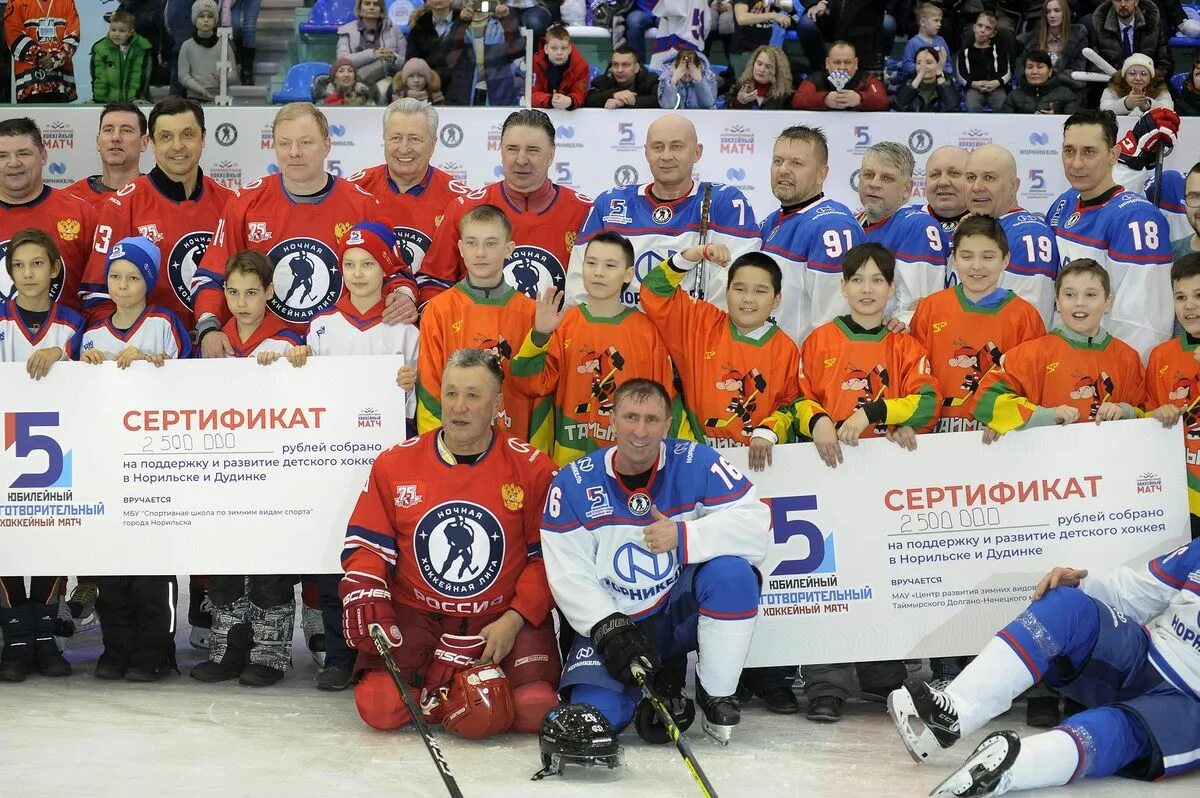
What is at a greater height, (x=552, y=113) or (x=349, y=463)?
(x=552, y=113)

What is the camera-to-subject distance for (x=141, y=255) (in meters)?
5.04

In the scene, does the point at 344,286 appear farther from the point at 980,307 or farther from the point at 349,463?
the point at 980,307

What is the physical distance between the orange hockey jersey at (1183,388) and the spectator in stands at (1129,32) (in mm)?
6874

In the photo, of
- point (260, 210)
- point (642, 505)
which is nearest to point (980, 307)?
point (642, 505)

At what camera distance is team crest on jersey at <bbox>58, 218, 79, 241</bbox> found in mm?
5555

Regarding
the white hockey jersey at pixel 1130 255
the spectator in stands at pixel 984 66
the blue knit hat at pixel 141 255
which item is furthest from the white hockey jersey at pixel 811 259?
the spectator in stands at pixel 984 66

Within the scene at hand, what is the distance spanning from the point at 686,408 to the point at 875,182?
1302mm

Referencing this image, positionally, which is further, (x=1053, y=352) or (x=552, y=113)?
(x=552, y=113)

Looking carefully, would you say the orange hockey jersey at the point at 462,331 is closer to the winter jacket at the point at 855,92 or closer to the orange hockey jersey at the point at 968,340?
the orange hockey jersey at the point at 968,340

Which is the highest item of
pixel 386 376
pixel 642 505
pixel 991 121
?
pixel 991 121

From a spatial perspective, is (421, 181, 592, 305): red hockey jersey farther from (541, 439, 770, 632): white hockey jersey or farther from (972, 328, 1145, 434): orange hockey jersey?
(972, 328, 1145, 434): orange hockey jersey

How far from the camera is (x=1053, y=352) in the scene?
473 cm

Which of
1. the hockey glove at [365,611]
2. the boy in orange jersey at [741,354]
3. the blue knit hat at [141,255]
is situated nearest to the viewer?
the hockey glove at [365,611]

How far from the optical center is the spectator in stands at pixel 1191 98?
1019 centimetres
